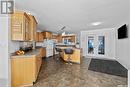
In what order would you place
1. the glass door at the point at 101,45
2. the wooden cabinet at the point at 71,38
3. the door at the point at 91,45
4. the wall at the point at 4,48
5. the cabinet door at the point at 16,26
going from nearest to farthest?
the wall at the point at 4,48
the cabinet door at the point at 16,26
the glass door at the point at 101,45
the door at the point at 91,45
the wooden cabinet at the point at 71,38

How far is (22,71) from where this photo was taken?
306cm

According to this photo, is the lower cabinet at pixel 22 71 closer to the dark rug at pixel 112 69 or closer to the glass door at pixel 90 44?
the dark rug at pixel 112 69

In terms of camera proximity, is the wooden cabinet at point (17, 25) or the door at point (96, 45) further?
the door at point (96, 45)

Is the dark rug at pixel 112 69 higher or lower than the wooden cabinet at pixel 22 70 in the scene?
lower

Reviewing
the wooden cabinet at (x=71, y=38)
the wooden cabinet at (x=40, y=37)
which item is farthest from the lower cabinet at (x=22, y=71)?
the wooden cabinet at (x=71, y=38)

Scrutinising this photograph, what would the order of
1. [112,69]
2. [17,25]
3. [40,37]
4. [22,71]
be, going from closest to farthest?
[17,25] → [22,71] → [112,69] → [40,37]

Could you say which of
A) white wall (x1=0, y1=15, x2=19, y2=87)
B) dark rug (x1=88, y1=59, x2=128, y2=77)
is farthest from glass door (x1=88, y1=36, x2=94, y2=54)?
white wall (x1=0, y1=15, x2=19, y2=87)

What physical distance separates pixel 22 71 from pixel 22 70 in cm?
3

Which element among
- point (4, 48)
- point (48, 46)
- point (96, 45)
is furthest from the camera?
point (48, 46)

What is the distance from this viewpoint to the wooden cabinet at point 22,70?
2.95 m

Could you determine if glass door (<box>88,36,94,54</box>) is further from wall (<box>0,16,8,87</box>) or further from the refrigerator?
wall (<box>0,16,8,87</box>)

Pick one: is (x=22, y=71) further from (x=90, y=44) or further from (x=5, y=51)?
(x=90, y=44)

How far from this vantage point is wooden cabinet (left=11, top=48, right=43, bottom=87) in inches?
116

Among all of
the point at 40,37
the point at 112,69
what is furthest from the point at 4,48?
the point at 40,37
